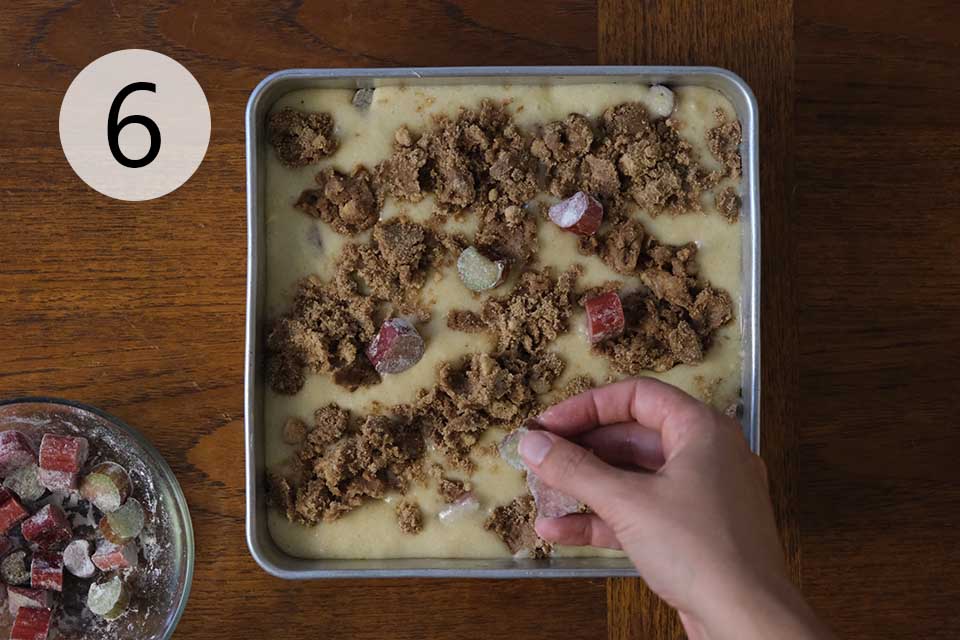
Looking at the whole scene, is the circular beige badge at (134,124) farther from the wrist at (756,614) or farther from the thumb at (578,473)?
the wrist at (756,614)

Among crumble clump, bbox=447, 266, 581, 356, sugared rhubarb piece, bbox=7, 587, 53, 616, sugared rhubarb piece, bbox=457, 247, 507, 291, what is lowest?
sugared rhubarb piece, bbox=7, 587, 53, 616

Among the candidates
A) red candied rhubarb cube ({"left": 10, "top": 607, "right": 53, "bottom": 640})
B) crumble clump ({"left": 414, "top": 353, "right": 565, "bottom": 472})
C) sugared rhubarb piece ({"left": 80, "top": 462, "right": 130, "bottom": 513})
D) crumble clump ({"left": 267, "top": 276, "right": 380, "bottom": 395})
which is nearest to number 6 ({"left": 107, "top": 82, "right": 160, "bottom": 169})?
crumble clump ({"left": 267, "top": 276, "right": 380, "bottom": 395})

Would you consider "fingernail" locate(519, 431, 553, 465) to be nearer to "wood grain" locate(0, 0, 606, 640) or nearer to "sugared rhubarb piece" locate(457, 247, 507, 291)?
"sugared rhubarb piece" locate(457, 247, 507, 291)

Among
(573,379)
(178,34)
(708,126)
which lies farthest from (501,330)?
(178,34)

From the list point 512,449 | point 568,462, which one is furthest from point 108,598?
point 568,462

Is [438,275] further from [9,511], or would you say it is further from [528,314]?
[9,511]

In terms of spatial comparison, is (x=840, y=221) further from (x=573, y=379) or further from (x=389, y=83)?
(x=389, y=83)
